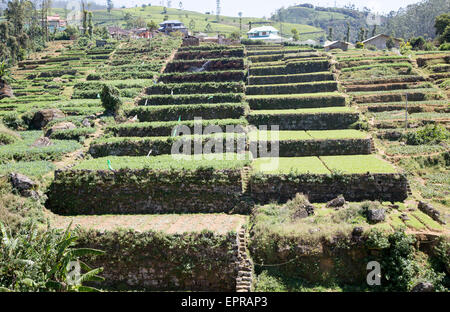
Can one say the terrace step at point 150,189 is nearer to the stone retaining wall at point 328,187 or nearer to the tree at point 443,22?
the stone retaining wall at point 328,187

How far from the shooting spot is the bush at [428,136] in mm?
21828

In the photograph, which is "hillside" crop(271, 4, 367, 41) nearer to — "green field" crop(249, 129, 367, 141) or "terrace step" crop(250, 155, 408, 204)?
"green field" crop(249, 129, 367, 141)

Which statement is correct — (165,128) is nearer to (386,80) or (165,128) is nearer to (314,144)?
(314,144)

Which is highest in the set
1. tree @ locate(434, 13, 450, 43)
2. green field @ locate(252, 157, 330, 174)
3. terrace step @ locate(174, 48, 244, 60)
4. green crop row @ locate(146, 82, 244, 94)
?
tree @ locate(434, 13, 450, 43)

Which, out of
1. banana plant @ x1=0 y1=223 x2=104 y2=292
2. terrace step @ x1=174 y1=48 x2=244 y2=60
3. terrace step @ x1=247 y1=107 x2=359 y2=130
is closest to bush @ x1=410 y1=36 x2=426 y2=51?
terrace step @ x1=174 y1=48 x2=244 y2=60

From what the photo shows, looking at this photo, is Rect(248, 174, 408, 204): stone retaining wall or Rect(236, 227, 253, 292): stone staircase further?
Rect(248, 174, 408, 204): stone retaining wall

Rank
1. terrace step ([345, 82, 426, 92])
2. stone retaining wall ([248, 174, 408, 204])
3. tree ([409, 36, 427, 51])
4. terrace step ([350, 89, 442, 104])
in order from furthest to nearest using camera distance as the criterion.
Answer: tree ([409, 36, 427, 51]) < terrace step ([345, 82, 426, 92]) < terrace step ([350, 89, 442, 104]) < stone retaining wall ([248, 174, 408, 204])

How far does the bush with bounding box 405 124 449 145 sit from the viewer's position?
21.8 metres

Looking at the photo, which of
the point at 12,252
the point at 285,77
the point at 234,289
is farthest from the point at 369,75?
the point at 12,252

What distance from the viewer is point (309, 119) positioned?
2436cm

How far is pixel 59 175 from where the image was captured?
18.0 m

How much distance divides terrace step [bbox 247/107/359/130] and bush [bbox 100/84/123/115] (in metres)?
10.9

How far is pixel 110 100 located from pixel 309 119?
15787 mm

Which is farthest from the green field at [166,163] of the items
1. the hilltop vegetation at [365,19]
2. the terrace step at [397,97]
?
the hilltop vegetation at [365,19]
